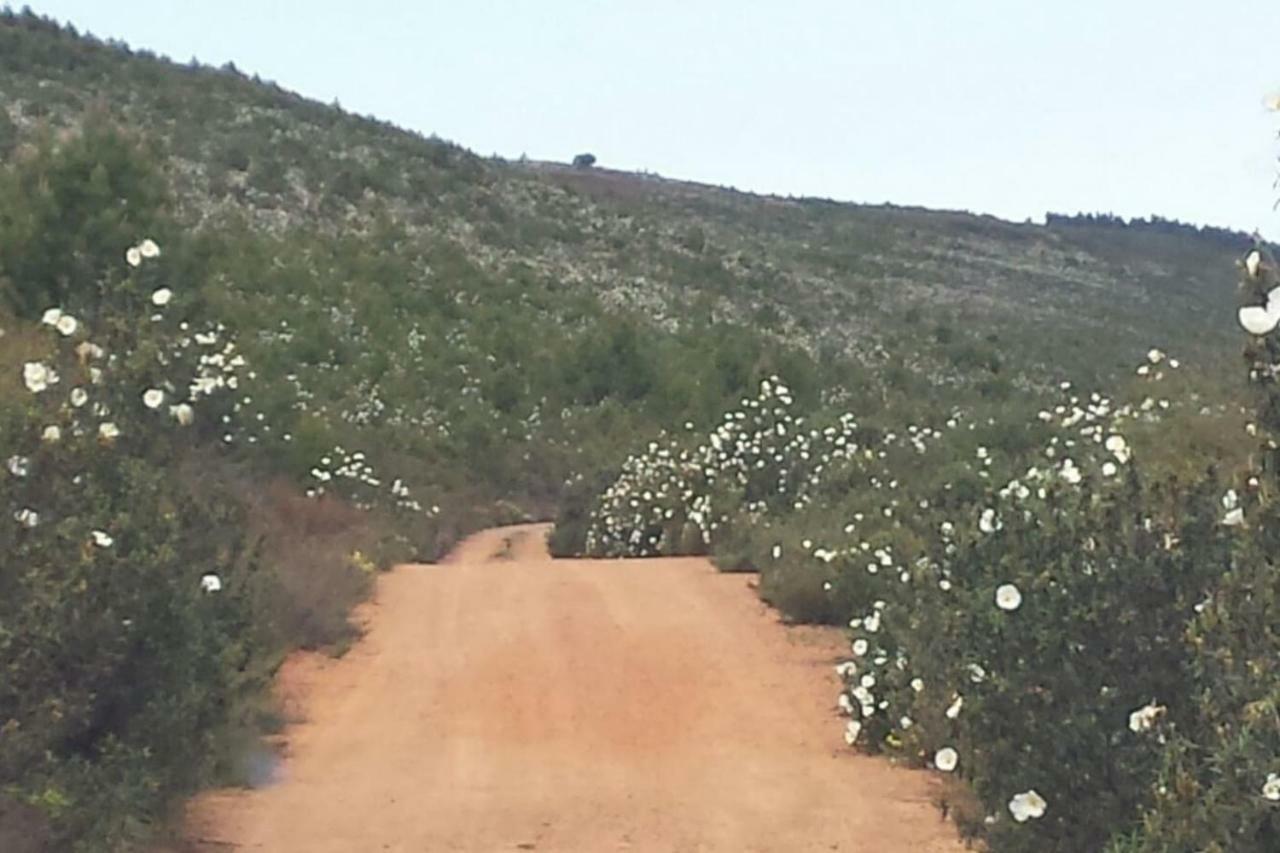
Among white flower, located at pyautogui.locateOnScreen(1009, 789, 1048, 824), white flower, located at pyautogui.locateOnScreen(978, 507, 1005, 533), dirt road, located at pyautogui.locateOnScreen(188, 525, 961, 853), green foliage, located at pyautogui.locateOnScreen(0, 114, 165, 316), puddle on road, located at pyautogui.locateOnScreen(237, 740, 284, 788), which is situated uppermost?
green foliage, located at pyautogui.locateOnScreen(0, 114, 165, 316)

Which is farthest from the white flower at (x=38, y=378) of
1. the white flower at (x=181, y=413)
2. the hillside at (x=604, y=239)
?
the hillside at (x=604, y=239)

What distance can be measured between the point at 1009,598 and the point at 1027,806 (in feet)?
3.03

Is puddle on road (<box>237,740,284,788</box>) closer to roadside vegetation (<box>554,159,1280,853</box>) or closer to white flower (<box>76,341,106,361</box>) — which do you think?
white flower (<box>76,341,106,361</box>)

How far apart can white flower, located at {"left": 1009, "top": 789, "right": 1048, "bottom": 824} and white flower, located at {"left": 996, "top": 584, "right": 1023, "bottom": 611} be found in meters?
0.73

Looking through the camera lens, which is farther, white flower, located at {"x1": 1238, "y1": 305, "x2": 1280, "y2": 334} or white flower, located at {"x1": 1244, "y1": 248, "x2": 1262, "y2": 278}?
white flower, located at {"x1": 1244, "y1": 248, "x2": 1262, "y2": 278}

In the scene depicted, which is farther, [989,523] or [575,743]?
[575,743]

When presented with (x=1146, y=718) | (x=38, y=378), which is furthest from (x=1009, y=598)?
(x=38, y=378)

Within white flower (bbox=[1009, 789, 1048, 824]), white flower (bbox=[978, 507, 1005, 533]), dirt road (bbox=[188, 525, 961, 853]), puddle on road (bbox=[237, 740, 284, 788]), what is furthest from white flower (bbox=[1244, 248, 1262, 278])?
puddle on road (bbox=[237, 740, 284, 788])

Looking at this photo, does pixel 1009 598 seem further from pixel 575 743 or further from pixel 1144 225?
pixel 1144 225

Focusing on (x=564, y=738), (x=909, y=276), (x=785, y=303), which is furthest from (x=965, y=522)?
(x=909, y=276)

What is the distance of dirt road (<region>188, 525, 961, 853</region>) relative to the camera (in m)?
10.5

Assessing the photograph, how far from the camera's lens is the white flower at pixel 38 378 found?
29.7 feet

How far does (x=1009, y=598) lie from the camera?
8203 mm

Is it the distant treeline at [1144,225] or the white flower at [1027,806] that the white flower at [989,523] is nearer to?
→ the white flower at [1027,806]
